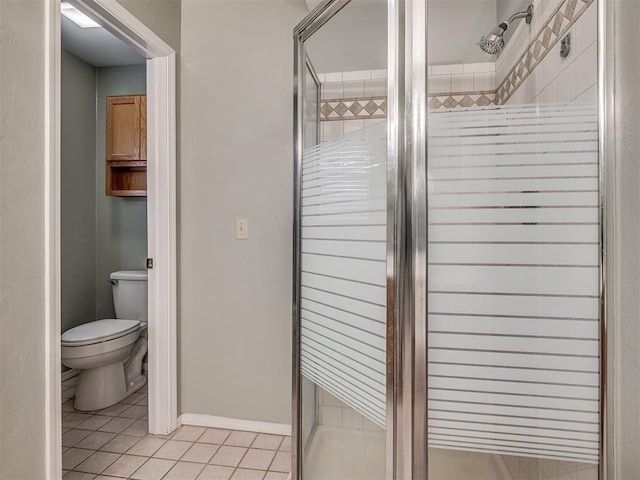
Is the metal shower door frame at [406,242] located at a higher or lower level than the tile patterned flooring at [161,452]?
higher

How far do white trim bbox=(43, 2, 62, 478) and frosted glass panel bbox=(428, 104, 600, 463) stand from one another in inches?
49.7

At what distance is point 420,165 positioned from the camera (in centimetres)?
101

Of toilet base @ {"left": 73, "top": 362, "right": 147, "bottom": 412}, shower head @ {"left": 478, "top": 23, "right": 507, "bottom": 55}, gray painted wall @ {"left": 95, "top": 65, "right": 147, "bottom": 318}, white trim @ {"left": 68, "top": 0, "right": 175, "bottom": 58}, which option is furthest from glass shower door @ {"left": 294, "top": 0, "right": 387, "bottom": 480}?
gray painted wall @ {"left": 95, "top": 65, "right": 147, "bottom": 318}

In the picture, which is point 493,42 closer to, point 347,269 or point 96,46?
point 347,269

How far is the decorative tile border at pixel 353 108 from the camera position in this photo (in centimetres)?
110

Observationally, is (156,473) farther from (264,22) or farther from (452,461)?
(264,22)

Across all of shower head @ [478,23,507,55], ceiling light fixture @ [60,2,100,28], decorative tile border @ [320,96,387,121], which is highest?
ceiling light fixture @ [60,2,100,28]

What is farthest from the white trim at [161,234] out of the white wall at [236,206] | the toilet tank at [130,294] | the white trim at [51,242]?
the toilet tank at [130,294]

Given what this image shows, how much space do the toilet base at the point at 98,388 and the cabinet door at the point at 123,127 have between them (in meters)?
1.48

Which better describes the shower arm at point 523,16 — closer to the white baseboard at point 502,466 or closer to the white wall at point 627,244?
the white wall at point 627,244

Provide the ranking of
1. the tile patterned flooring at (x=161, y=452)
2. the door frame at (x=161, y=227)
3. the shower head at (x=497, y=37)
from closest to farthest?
1. the shower head at (x=497, y=37)
2. the tile patterned flooring at (x=161, y=452)
3. the door frame at (x=161, y=227)

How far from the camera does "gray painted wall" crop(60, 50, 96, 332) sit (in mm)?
2680

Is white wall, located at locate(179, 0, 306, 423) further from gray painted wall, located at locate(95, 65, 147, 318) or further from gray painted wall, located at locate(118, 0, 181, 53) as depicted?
gray painted wall, located at locate(95, 65, 147, 318)

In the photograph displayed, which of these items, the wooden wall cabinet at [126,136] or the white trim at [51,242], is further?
the wooden wall cabinet at [126,136]
